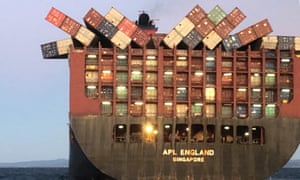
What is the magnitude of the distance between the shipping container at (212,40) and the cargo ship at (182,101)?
0.12 m

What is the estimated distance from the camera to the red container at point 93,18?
67.6 m

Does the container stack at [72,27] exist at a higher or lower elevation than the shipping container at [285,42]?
higher

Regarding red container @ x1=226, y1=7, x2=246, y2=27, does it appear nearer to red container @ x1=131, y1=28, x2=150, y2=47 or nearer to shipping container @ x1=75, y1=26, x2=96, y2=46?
red container @ x1=131, y1=28, x2=150, y2=47

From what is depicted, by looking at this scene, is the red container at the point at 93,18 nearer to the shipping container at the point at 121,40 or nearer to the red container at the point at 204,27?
the shipping container at the point at 121,40

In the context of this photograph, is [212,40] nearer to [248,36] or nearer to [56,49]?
[248,36]

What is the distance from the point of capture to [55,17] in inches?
2734

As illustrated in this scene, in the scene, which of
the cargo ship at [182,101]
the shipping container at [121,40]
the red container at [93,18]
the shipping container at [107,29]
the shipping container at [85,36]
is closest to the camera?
the cargo ship at [182,101]

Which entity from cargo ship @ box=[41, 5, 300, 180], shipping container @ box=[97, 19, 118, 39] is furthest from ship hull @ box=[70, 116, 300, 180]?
shipping container @ box=[97, 19, 118, 39]

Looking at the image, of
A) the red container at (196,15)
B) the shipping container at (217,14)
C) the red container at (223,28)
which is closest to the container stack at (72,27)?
the red container at (196,15)

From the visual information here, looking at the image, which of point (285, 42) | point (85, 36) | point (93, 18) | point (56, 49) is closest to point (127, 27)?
point (93, 18)

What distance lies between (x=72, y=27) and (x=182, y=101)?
16.1 metres

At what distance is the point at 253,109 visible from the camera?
216ft

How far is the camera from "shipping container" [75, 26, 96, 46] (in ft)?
A: 224

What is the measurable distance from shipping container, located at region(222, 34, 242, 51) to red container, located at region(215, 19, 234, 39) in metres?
1.07
